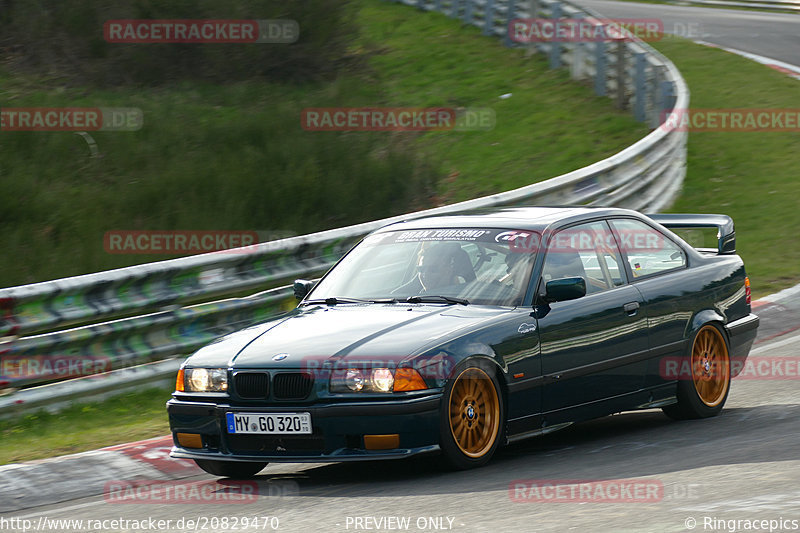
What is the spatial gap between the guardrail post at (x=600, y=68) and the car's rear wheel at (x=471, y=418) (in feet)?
48.7

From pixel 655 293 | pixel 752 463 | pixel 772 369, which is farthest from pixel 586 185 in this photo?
pixel 752 463

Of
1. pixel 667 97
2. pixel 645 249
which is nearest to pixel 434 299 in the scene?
pixel 645 249

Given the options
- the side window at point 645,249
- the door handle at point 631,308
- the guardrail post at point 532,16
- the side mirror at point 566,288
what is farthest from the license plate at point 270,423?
the guardrail post at point 532,16

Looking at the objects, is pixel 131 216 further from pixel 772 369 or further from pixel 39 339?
pixel 772 369

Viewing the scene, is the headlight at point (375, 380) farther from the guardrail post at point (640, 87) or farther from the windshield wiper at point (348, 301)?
the guardrail post at point (640, 87)

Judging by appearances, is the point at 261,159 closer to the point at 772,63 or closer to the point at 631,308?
the point at 631,308

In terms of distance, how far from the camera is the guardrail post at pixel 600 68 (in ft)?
68.1

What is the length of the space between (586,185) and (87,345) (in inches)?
272

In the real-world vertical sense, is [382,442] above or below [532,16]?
below

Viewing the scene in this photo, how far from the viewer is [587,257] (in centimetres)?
782

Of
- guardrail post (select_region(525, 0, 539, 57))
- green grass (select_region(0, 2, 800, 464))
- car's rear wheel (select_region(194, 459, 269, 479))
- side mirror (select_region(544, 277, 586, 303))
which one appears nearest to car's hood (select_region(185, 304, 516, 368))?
side mirror (select_region(544, 277, 586, 303))

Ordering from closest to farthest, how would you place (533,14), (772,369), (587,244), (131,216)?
(587,244)
(772,369)
(131,216)
(533,14)

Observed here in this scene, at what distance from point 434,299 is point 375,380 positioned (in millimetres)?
1031

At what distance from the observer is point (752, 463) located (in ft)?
21.3
